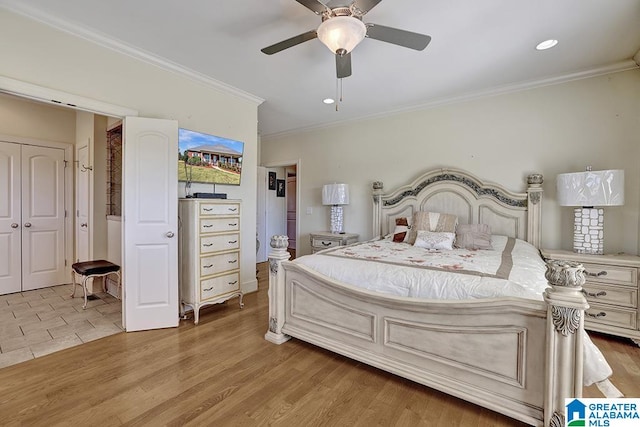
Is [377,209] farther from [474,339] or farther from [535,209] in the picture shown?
[474,339]

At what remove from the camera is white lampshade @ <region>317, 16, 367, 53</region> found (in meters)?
1.82

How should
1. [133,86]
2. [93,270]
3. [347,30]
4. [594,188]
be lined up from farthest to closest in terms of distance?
[93,270] < [133,86] < [594,188] < [347,30]

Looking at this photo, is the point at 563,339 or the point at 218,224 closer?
the point at 563,339

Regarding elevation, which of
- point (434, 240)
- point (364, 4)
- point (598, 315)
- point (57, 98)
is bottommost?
point (598, 315)

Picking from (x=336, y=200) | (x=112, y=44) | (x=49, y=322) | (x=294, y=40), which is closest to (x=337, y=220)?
(x=336, y=200)

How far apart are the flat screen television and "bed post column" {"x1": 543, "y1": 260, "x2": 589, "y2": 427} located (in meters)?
3.26

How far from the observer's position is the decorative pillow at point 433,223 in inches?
134

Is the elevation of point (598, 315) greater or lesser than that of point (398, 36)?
lesser

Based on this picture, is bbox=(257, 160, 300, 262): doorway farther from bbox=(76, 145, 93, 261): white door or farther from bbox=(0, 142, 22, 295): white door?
bbox=(0, 142, 22, 295): white door

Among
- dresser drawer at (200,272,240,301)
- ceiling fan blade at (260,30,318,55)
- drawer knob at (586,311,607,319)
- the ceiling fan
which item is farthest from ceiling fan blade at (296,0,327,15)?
drawer knob at (586,311,607,319)

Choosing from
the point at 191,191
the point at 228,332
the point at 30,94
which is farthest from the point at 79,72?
the point at 228,332

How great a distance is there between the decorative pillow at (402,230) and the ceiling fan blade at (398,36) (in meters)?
Answer: 2.18

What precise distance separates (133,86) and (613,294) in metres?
4.83

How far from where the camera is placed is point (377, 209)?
4.31 meters
